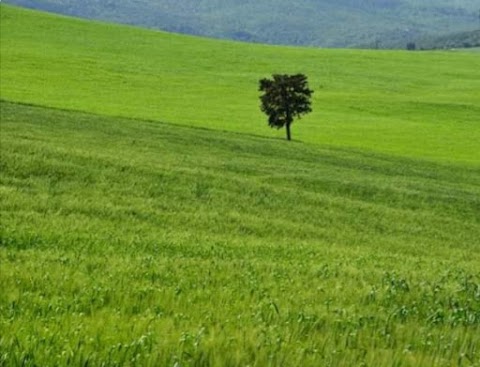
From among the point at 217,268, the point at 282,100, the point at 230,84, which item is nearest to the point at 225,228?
the point at 217,268

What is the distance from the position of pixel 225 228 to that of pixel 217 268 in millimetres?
12035

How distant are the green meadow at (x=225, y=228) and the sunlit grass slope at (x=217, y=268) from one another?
0.09 ft

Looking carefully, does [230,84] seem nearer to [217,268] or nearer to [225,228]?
[225,228]

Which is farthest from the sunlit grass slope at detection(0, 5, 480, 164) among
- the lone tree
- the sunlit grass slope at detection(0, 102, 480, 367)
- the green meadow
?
the sunlit grass slope at detection(0, 102, 480, 367)

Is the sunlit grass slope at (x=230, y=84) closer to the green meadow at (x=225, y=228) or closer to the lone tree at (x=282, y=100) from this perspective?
the green meadow at (x=225, y=228)

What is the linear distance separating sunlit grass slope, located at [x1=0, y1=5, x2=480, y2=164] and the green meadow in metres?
0.50

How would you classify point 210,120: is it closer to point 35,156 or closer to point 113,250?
point 35,156

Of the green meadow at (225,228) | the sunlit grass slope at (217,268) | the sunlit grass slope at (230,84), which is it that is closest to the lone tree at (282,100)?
the sunlit grass slope at (230,84)

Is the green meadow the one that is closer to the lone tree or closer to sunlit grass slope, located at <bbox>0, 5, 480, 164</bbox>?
sunlit grass slope, located at <bbox>0, 5, 480, 164</bbox>

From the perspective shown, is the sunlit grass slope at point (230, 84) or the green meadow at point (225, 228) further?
the sunlit grass slope at point (230, 84)

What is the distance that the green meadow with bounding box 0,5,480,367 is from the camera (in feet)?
13.9

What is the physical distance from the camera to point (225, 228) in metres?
20.4

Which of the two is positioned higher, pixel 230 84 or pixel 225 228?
pixel 230 84

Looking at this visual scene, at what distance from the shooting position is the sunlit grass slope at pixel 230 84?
226 ft
